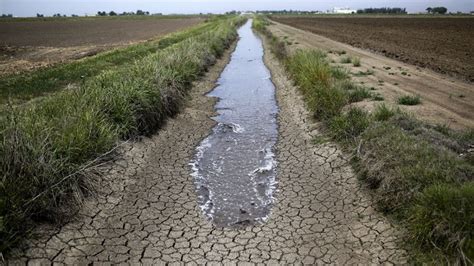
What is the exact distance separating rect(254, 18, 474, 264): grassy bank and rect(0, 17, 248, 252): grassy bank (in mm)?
3995

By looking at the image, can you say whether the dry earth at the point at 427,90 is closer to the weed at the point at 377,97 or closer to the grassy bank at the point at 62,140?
the weed at the point at 377,97

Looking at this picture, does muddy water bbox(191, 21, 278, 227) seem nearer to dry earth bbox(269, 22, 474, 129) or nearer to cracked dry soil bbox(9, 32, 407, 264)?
cracked dry soil bbox(9, 32, 407, 264)

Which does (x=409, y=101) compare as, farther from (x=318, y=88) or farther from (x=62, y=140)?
(x=62, y=140)

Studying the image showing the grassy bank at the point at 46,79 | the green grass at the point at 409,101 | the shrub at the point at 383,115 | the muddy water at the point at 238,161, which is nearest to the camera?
the muddy water at the point at 238,161

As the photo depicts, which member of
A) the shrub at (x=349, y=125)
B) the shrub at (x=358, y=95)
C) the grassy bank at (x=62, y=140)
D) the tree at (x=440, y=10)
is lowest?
the tree at (x=440, y=10)

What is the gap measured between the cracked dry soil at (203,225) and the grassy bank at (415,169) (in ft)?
0.91

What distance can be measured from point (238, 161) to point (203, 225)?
2.68m

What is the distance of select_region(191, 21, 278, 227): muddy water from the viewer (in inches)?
244

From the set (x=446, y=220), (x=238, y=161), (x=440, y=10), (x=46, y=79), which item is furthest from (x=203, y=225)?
(x=440, y=10)

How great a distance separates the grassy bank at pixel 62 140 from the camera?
15.2 feet

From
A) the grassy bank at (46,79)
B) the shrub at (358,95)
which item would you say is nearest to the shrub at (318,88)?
the shrub at (358,95)

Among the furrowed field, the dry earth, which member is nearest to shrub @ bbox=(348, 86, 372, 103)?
the furrowed field

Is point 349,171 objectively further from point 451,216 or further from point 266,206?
point 451,216

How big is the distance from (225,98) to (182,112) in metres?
2.92
